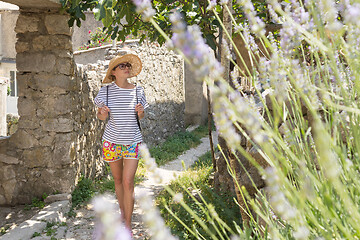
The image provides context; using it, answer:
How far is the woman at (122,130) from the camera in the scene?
12.3ft

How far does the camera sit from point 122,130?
3789 mm

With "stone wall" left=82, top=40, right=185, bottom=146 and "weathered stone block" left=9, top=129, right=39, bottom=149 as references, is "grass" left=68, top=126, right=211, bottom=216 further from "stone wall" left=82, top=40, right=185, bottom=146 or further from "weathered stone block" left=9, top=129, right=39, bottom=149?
"weathered stone block" left=9, top=129, right=39, bottom=149

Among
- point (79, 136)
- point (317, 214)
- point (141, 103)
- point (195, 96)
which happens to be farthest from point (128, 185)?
point (195, 96)

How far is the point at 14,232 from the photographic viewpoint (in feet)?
12.4

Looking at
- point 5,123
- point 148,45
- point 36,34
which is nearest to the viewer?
point 36,34

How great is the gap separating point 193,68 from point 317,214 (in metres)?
0.65

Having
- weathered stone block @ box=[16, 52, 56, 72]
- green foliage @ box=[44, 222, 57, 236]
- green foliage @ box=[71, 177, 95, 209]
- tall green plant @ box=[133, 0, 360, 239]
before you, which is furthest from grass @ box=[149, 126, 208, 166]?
tall green plant @ box=[133, 0, 360, 239]

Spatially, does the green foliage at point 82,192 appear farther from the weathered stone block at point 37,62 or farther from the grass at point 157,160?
the weathered stone block at point 37,62

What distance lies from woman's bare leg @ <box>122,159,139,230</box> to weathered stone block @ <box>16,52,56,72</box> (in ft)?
5.56

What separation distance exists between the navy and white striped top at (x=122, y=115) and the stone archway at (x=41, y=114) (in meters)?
1.05

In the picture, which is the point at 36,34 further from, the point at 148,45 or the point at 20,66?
the point at 148,45

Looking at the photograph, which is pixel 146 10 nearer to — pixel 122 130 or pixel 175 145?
pixel 122 130

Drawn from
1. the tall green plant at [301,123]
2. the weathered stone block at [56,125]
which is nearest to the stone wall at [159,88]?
the weathered stone block at [56,125]

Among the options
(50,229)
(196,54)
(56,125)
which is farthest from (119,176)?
(196,54)
